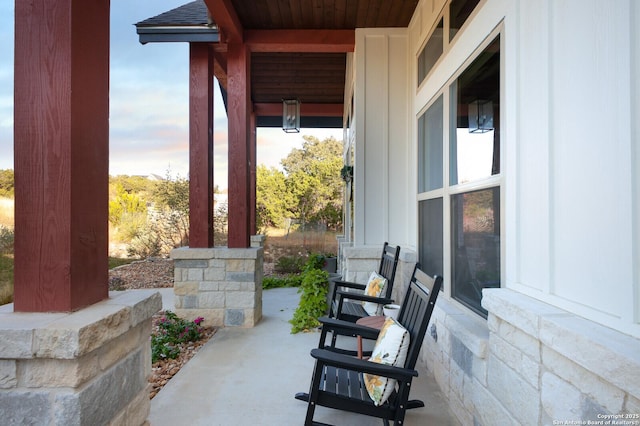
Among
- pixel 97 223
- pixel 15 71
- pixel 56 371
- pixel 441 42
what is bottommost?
pixel 56 371

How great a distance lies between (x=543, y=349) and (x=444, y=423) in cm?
114

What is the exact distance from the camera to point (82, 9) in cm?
137

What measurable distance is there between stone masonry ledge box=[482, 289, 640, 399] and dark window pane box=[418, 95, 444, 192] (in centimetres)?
156

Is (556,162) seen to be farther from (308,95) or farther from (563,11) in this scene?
(308,95)

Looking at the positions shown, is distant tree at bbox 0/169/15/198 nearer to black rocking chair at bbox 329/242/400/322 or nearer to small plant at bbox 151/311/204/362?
small plant at bbox 151/311/204/362

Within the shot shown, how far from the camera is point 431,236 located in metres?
3.03

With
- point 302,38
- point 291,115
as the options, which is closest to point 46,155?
point 302,38

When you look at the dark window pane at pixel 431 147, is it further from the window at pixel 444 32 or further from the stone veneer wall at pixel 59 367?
the stone veneer wall at pixel 59 367

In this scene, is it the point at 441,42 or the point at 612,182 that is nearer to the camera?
the point at 612,182

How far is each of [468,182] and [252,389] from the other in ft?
6.39

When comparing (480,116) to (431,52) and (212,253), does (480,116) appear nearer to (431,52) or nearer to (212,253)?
(431,52)

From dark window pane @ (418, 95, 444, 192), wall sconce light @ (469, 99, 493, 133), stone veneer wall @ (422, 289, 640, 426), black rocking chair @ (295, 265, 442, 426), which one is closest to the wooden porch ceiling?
dark window pane @ (418, 95, 444, 192)

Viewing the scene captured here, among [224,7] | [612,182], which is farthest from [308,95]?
[612,182]

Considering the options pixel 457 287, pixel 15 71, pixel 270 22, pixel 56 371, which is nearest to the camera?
pixel 56 371
